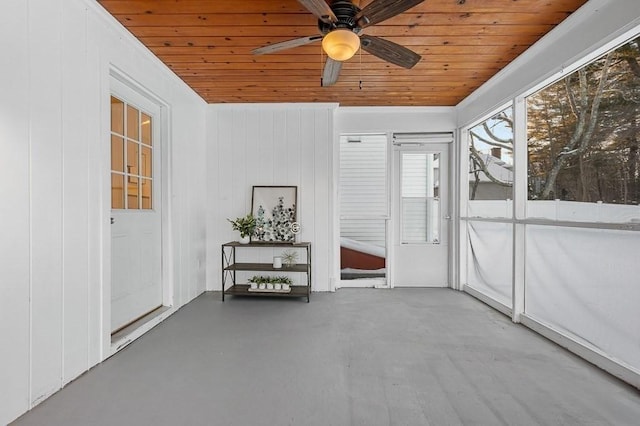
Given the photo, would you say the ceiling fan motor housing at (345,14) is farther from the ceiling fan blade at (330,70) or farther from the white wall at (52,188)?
the white wall at (52,188)

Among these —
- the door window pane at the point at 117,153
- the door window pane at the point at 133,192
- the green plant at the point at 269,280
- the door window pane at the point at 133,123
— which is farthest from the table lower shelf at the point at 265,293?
the door window pane at the point at 133,123

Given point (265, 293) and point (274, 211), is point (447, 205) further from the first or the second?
point (265, 293)

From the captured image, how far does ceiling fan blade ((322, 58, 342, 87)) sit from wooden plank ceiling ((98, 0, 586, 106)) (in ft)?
1.11

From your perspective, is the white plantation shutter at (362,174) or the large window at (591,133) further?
the white plantation shutter at (362,174)

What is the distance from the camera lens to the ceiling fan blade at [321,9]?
1826 mm

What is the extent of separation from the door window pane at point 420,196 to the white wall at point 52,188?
3.42 m

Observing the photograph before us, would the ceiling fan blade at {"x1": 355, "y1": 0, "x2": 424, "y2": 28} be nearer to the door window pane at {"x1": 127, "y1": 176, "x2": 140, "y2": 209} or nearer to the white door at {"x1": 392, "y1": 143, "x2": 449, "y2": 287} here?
the door window pane at {"x1": 127, "y1": 176, "x2": 140, "y2": 209}

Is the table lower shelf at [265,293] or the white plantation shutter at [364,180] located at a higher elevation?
the white plantation shutter at [364,180]

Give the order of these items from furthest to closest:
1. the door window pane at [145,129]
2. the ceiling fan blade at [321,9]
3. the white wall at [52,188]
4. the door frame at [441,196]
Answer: the door frame at [441,196]
the door window pane at [145,129]
the ceiling fan blade at [321,9]
the white wall at [52,188]

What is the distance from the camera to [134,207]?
121 inches

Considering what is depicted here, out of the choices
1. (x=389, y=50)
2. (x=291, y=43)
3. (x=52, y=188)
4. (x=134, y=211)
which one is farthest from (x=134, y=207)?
(x=389, y=50)

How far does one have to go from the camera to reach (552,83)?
9.35 feet

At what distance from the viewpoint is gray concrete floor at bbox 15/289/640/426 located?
5.90 feet

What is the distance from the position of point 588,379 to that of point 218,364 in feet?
7.84
